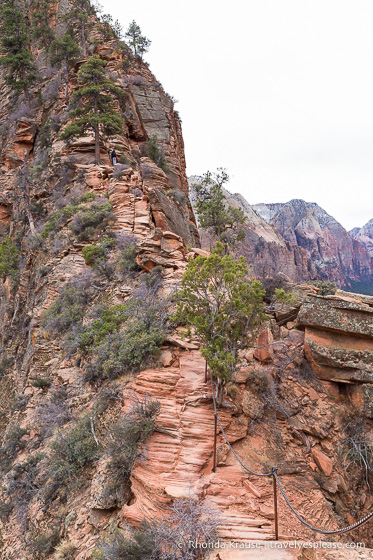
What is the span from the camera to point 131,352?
859 centimetres

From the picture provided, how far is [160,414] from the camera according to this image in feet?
22.9

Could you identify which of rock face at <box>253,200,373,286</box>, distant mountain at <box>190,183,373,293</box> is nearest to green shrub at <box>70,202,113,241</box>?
distant mountain at <box>190,183,373,293</box>

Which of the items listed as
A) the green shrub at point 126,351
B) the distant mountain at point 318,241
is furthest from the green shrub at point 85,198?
the distant mountain at point 318,241

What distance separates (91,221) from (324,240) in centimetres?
11257

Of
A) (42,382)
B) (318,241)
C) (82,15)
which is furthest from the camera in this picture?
(318,241)

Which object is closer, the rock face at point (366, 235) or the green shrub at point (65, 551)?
the green shrub at point (65, 551)

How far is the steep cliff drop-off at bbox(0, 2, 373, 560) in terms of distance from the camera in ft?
19.8

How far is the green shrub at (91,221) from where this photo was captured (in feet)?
49.7

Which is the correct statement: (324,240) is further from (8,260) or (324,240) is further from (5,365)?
(5,365)

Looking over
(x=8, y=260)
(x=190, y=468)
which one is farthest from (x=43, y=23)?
(x=190, y=468)

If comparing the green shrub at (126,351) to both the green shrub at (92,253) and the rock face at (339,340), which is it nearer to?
the rock face at (339,340)

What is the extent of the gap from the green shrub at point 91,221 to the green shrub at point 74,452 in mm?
9266

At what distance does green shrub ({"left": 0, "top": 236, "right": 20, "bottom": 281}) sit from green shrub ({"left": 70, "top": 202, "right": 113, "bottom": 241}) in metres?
6.87

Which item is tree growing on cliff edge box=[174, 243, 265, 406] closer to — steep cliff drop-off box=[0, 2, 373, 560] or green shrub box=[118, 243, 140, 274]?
steep cliff drop-off box=[0, 2, 373, 560]
